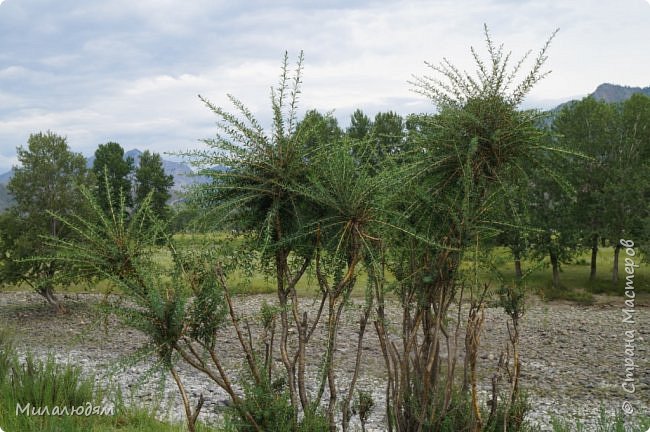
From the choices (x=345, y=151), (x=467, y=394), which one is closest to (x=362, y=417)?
(x=467, y=394)

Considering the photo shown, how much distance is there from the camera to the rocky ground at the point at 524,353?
1084 cm

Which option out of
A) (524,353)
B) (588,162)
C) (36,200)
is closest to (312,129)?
(524,353)

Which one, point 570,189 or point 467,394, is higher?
point 570,189

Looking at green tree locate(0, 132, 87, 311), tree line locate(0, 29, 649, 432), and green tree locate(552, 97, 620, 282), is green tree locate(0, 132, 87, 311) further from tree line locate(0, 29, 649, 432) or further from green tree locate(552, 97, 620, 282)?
green tree locate(552, 97, 620, 282)

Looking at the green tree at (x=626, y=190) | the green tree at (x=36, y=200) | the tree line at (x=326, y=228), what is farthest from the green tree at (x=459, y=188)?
the green tree at (x=626, y=190)

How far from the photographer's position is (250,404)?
4.25 metres

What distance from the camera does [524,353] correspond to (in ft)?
50.3

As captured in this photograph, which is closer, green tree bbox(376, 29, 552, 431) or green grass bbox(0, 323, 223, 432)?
green tree bbox(376, 29, 552, 431)

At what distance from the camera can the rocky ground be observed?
10844 mm

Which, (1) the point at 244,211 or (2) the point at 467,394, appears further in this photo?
(2) the point at 467,394

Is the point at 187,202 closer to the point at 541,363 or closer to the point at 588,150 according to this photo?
the point at 541,363

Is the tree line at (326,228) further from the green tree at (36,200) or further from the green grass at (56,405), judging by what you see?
the green tree at (36,200)

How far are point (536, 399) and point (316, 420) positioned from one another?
8.23 metres

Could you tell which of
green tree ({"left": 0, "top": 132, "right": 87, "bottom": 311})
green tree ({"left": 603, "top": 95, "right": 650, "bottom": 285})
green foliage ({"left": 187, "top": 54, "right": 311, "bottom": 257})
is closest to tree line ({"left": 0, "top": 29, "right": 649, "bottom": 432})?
green foliage ({"left": 187, "top": 54, "right": 311, "bottom": 257})
